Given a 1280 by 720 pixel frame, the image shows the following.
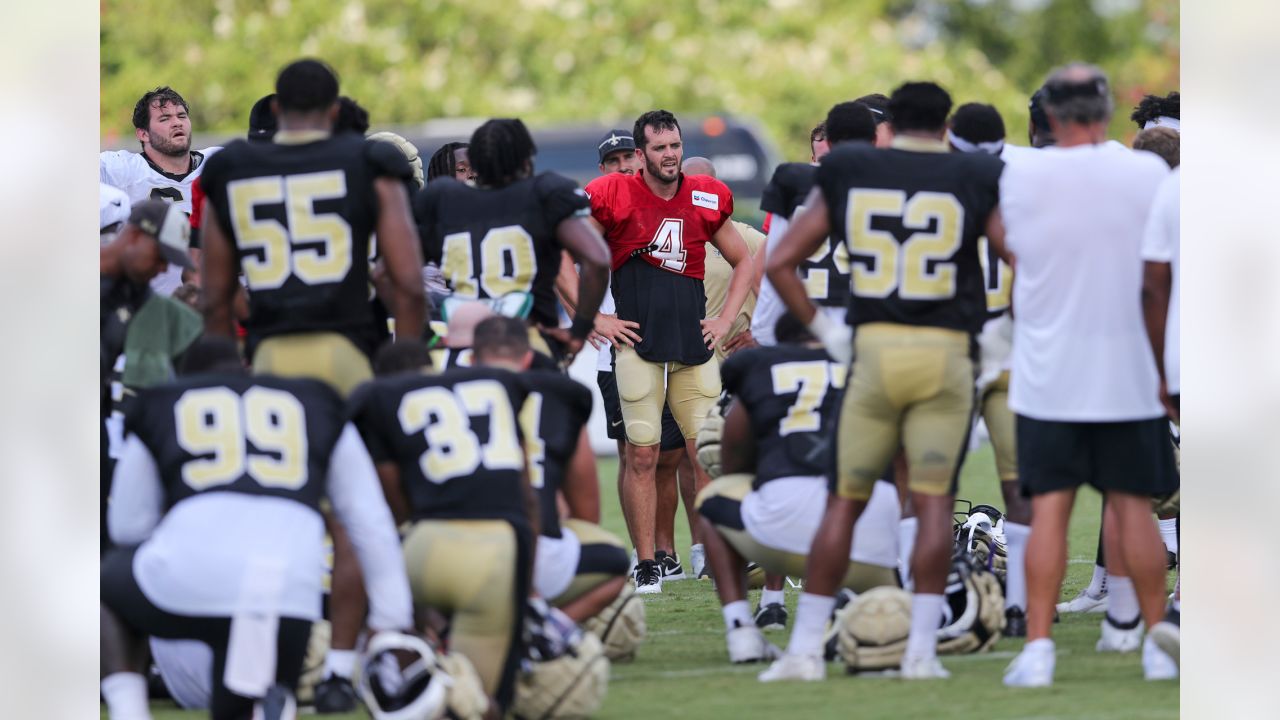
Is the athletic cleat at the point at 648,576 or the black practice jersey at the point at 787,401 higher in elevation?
the black practice jersey at the point at 787,401

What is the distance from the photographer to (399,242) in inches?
266

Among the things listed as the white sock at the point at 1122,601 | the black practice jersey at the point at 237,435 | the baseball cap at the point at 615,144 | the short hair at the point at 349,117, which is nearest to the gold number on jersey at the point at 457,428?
the black practice jersey at the point at 237,435

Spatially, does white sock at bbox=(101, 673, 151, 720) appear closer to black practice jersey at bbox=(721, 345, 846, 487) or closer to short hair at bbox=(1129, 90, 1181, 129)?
black practice jersey at bbox=(721, 345, 846, 487)

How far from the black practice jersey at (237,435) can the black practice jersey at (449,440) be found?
30cm

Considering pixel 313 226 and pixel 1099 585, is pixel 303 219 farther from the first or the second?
pixel 1099 585

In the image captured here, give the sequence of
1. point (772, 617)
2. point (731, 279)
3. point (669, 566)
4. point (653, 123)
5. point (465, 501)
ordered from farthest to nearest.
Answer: point (669, 566)
point (731, 279)
point (653, 123)
point (772, 617)
point (465, 501)

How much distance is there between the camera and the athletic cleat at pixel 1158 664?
21.7 ft

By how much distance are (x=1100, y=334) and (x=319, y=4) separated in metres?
26.4

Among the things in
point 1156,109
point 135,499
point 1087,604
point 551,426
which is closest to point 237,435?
point 135,499

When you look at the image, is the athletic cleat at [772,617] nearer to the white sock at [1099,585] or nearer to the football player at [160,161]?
the white sock at [1099,585]

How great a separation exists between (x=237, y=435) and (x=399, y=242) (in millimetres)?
1353

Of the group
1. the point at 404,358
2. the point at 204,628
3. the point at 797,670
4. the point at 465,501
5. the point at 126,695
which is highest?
the point at 404,358

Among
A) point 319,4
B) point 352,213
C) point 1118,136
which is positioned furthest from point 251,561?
point 1118,136
